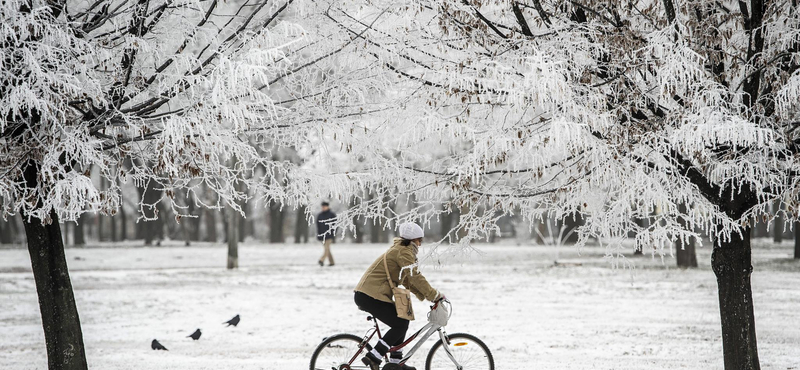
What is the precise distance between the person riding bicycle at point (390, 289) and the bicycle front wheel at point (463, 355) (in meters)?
0.40

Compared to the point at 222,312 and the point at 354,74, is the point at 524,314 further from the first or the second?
the point at 354,74

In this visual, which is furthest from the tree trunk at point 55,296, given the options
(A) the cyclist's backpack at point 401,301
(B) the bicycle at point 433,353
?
(A) the cyclist's backpack at point 401,301

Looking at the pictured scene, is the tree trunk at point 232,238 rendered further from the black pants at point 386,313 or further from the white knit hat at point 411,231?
the white knit hat at point 411,231

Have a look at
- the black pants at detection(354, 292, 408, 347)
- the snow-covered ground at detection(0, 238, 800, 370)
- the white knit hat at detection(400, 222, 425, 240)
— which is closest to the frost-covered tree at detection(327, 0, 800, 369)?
the white knit hat at detection(400, 222, 425, 240)

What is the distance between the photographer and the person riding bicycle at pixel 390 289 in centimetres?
655

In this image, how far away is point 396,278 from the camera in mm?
6613

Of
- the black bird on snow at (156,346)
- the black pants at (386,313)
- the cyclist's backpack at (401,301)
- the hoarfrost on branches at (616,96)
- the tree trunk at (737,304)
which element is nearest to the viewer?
the hoarfrost on branches at (616,96)

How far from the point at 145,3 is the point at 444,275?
1493cm

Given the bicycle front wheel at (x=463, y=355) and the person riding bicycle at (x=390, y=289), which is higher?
the person riding bicycle at (x=390, y=289)

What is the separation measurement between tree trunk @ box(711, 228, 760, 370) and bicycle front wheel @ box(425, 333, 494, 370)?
230 centimetres

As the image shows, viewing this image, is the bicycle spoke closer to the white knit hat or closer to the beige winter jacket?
the beige winter jacket

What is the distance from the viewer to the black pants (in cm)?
659

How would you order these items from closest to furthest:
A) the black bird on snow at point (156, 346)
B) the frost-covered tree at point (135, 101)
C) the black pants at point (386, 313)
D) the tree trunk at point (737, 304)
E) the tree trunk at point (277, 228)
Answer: the frost-covered tree at point (135, 101) < the black pants at point (386, 313) < the tree trunk at point (737, 304) < the black bird on snow at point (156, 346) < the tree trunk at point (277, 228)

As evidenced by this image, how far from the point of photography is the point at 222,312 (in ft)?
42.1
